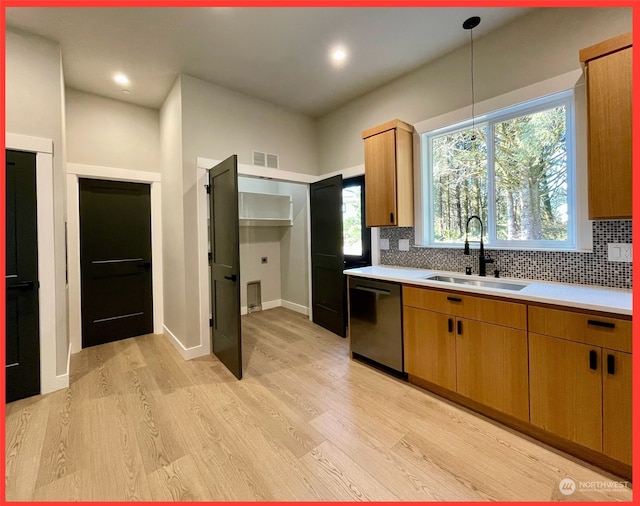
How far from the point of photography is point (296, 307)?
195 inches

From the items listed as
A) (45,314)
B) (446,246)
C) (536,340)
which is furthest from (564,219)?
(45,314)

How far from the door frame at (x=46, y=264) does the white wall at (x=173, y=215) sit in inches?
41.0

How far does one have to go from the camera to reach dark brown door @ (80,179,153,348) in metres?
3.46

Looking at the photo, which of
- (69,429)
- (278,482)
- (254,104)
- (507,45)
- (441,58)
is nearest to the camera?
(278,482)

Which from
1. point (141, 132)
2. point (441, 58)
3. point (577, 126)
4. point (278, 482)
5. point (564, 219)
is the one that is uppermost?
point (441, 58)

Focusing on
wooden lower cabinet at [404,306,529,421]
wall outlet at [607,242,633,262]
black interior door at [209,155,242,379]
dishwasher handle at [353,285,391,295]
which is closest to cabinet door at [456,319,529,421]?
wooden lower cabinet at [404,306,529,421]

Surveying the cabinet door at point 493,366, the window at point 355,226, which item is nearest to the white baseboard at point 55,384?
the window at point 355,226

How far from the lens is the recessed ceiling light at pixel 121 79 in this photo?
10.00 feet

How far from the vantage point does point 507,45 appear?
2.39m

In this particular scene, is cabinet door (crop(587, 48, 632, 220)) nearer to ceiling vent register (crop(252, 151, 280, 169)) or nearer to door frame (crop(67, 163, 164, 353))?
ceiling vent register (crop(252, 151, 280, 169))

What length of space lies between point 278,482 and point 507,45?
3.61 m

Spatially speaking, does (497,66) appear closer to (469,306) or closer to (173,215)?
(469,306)

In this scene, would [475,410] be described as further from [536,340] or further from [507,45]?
[507,45]

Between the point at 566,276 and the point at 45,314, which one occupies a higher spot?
the point at 566,276
